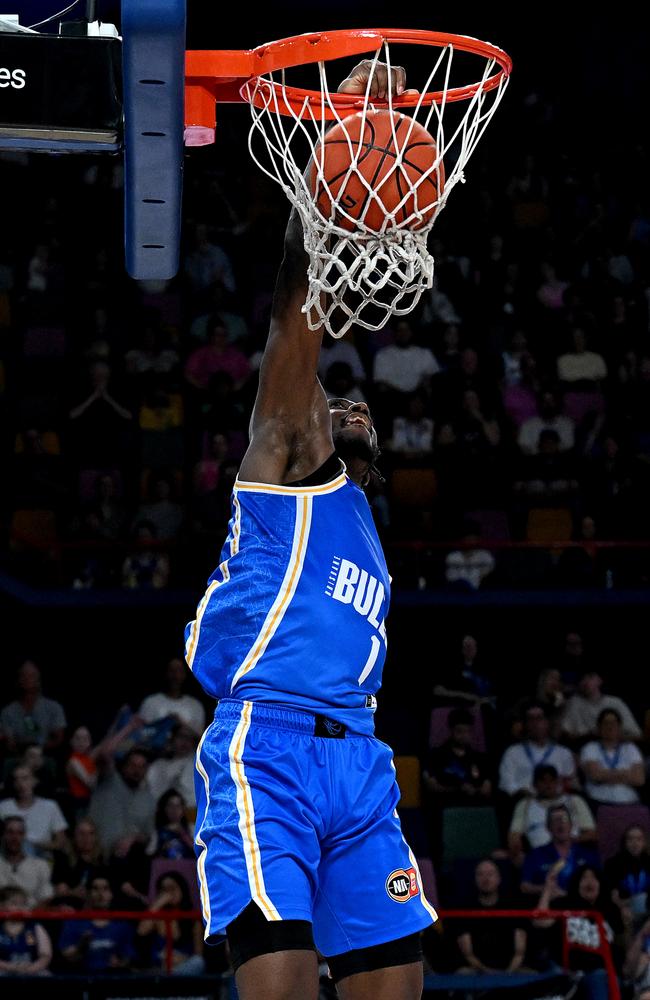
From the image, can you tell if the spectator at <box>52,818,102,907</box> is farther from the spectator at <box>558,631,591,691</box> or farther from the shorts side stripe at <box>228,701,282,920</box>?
the shorts side stripe at <box>228,701,282,920</box>

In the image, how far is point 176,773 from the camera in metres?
8.76

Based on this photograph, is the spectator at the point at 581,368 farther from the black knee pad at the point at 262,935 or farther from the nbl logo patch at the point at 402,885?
the black knee pad at the point at 262,935

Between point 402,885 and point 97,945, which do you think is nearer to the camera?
point 402,885

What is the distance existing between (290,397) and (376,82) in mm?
924

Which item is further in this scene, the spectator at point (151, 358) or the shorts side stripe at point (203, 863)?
the spectator at point (151, 358)

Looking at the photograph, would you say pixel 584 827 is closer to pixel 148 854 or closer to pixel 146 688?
pixel 148 854

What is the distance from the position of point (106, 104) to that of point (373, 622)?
4.84 feet

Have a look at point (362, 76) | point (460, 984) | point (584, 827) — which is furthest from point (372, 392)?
point (362, 76)

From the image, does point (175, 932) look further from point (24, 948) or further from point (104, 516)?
point (104, 516)

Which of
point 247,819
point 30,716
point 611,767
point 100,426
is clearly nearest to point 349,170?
point 247,819

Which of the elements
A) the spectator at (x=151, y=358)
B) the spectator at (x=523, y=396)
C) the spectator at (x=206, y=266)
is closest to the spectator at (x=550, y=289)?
the spectator at (x=523, y=396)

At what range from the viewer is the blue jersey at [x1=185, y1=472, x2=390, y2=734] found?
11.5 ft

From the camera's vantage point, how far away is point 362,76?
12.4 feet

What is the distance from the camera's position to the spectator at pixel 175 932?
754cm
